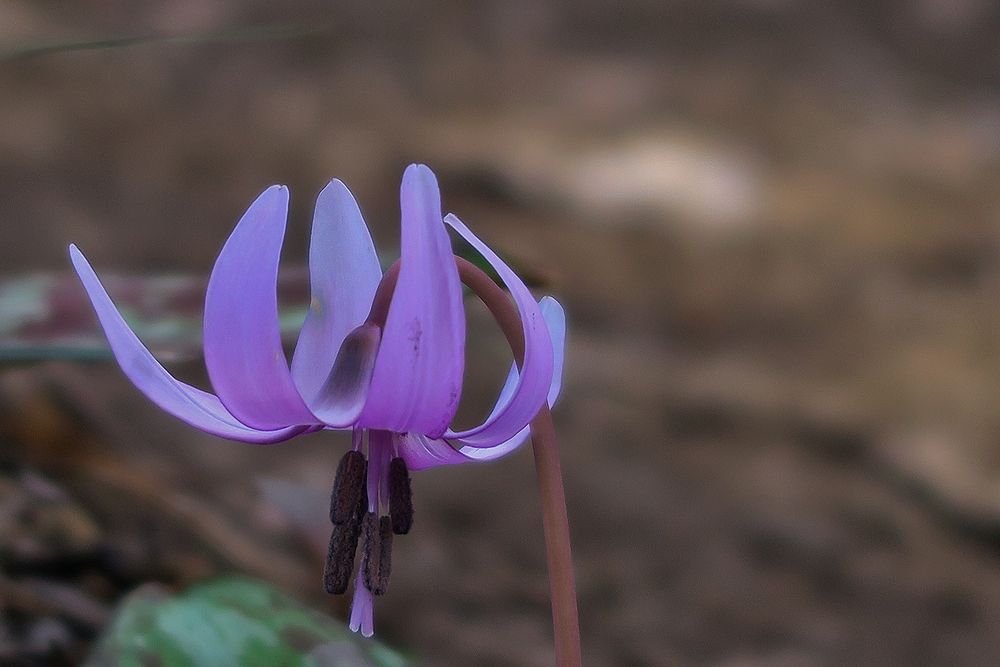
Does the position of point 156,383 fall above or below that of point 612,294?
below

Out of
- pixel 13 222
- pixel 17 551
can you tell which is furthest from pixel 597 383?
pixel 17 551

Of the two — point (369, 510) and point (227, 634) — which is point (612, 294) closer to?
point (227, 634)

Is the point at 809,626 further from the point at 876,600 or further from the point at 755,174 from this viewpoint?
the point at 755,174

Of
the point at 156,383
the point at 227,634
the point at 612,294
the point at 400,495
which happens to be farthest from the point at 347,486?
the point at 612,294

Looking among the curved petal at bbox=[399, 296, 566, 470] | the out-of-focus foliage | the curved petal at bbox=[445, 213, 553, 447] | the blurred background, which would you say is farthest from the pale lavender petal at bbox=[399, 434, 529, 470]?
the blurred background

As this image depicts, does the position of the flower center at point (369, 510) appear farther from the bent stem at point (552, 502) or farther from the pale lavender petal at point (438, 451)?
the bent stem at point (552, 502)

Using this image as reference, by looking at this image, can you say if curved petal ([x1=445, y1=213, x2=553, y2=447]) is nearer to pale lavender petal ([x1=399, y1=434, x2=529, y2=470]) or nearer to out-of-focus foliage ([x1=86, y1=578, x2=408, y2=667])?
pale lavender petal ([x1=399, y1=434, x2=529, y2=470])

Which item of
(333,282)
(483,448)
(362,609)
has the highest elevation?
(333,282)
